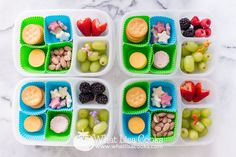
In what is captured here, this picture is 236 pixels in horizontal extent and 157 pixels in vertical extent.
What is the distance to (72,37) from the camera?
119 centimetres

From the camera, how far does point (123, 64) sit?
1.17 metres

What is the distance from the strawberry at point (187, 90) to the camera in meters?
1.15

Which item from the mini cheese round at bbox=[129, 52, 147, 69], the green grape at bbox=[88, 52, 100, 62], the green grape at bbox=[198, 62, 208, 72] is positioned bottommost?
the green grape at bbox=[198, 62, 208, 72]

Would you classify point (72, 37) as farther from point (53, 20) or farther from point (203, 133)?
point (203, 133)

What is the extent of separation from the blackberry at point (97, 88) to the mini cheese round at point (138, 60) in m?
0.12

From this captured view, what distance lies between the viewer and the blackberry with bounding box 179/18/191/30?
3.87 ft

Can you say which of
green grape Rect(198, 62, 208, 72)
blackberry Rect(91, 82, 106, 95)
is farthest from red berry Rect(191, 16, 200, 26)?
blackberry Rect(91, 82, 106, 95)

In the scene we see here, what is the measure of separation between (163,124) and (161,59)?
203 millimetres

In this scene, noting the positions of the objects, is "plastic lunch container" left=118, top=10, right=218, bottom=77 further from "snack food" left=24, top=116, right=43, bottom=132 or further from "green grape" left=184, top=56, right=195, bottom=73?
"snack food" left=24, top=116, right=43, bottom=132

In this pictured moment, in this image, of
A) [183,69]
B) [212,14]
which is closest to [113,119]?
[183,69]

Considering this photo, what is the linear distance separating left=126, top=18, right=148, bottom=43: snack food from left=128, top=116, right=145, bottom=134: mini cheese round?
0.25 m

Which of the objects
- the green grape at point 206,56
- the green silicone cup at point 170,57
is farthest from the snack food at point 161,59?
the green grape at point 206,56

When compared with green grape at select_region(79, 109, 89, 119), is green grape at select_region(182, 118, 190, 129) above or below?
below

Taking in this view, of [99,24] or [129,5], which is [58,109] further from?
[129,5]
